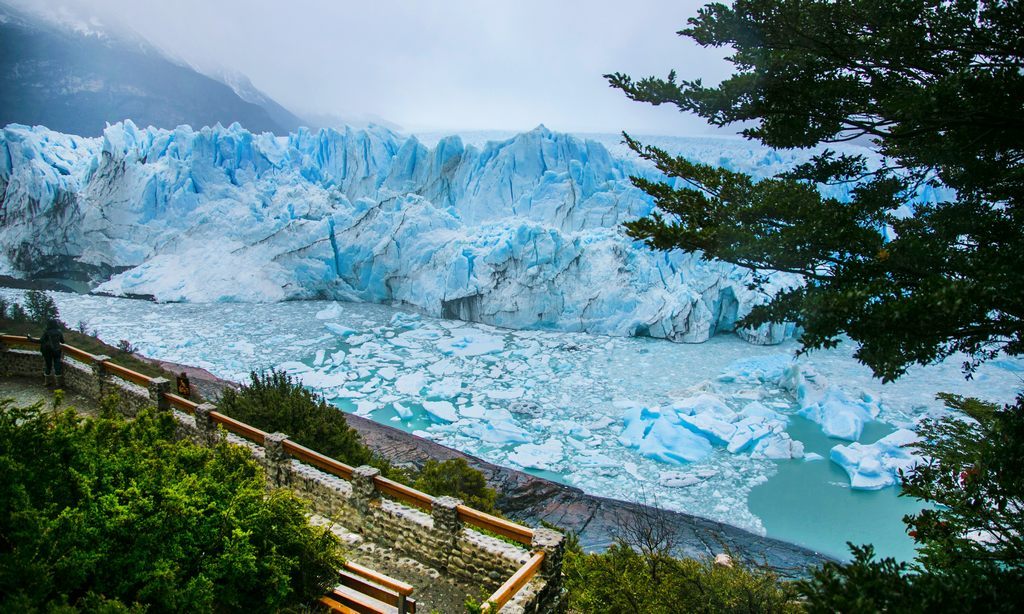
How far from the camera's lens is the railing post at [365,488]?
512 cm

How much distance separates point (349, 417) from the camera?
12445mm

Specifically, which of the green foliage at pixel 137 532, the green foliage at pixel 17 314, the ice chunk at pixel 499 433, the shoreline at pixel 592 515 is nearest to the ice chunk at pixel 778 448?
the shoreline at pixel 592 515

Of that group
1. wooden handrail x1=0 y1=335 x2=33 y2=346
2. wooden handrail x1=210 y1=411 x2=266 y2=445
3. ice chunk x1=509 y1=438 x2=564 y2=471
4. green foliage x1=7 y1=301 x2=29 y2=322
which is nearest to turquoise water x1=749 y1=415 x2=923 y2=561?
ice chunk x1=509 y1=438 x2=564 y2=471

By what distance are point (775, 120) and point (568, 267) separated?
1559 centimetres

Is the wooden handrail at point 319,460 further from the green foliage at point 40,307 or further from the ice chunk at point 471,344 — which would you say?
the green foliage at point 40,307

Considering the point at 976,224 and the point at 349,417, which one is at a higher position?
the point at 976,224

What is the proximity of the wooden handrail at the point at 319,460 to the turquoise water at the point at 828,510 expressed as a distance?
7301 millimetres

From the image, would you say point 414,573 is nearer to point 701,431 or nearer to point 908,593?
point 908,593

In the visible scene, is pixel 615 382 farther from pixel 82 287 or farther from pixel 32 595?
pixel 82 287

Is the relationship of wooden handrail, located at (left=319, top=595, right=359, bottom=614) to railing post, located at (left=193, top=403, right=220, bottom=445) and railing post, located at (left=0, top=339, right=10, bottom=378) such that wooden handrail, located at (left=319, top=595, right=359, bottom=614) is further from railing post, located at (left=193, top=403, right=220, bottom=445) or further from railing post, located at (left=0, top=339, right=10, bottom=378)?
railing post, located at (left=0, top=339, right=10, bottom=378)

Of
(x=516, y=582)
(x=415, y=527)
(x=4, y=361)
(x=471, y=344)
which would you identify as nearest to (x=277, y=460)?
(x=415, y=527)

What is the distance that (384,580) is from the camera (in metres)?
3.84

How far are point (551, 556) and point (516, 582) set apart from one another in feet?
1.35

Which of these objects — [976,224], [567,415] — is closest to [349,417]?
[567,415]
